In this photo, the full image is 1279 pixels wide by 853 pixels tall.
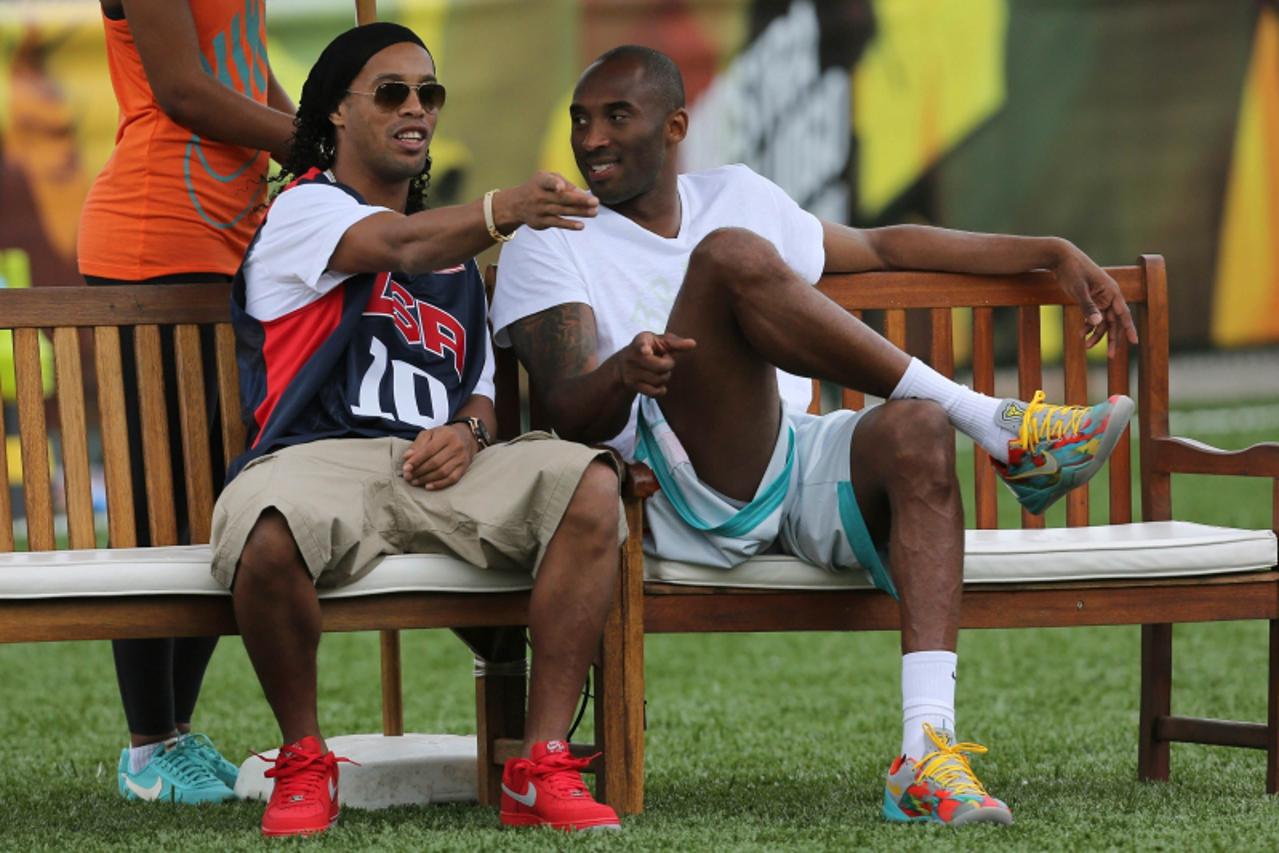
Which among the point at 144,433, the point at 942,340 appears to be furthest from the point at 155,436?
the point at 942,340

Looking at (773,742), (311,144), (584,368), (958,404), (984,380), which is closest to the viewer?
(958,404)

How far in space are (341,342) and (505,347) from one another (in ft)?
1.76

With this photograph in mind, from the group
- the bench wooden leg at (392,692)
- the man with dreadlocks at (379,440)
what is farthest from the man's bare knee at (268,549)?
the bench wooden leg at (392,692)

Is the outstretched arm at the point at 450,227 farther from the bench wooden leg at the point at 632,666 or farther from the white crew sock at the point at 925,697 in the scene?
the white crew sock at the point at 925,697

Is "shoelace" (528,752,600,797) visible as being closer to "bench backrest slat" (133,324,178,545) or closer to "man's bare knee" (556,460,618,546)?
"man's bare knee" (556,460,618,546)

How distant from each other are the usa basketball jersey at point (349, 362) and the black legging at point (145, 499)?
0.35 metres

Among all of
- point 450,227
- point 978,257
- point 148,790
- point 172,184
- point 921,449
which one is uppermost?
point 172,184

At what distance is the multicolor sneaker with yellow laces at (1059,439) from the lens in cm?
371

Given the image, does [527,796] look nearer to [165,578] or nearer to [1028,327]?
[165,578]

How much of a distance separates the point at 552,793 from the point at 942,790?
0.65 metres

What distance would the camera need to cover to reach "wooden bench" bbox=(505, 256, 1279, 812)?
12.5 ft

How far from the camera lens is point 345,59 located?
3969 millimetres

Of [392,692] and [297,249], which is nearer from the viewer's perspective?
[297,249]

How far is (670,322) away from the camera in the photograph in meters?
3.79
